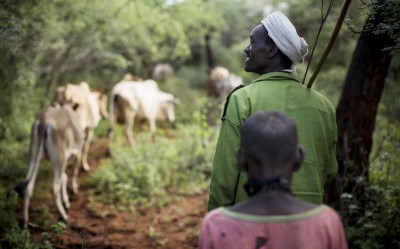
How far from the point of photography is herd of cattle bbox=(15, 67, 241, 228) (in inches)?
276

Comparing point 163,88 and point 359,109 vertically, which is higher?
point 163,88

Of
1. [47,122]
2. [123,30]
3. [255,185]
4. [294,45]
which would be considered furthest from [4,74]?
[255,185]

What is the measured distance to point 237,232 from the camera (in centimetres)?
175

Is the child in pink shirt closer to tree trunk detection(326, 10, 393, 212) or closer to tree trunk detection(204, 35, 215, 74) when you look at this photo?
tree trunk detection(326, 10, 393, 212)

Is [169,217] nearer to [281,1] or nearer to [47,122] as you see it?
[47,122]

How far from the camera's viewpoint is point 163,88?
19203 millimetres

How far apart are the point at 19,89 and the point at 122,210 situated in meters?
3.14

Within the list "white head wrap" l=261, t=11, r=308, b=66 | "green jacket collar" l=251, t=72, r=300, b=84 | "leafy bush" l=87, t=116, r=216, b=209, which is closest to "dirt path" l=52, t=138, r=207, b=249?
"leafy bush" l=87, t=116, r=216, b=209

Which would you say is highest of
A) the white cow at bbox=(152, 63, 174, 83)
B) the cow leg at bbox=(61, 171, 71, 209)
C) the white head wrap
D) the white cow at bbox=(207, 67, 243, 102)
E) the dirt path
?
the white cow at bbox=(152, 63, 174, 83)

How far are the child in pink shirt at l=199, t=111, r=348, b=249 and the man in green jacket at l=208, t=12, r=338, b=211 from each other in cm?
71

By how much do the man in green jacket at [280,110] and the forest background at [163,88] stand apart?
2.62 ft

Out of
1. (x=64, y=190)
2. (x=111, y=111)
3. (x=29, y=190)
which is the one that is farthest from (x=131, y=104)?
(x=29, y=190)

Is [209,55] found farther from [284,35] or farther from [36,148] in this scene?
[284,35]

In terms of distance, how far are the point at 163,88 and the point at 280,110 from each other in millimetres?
16813
